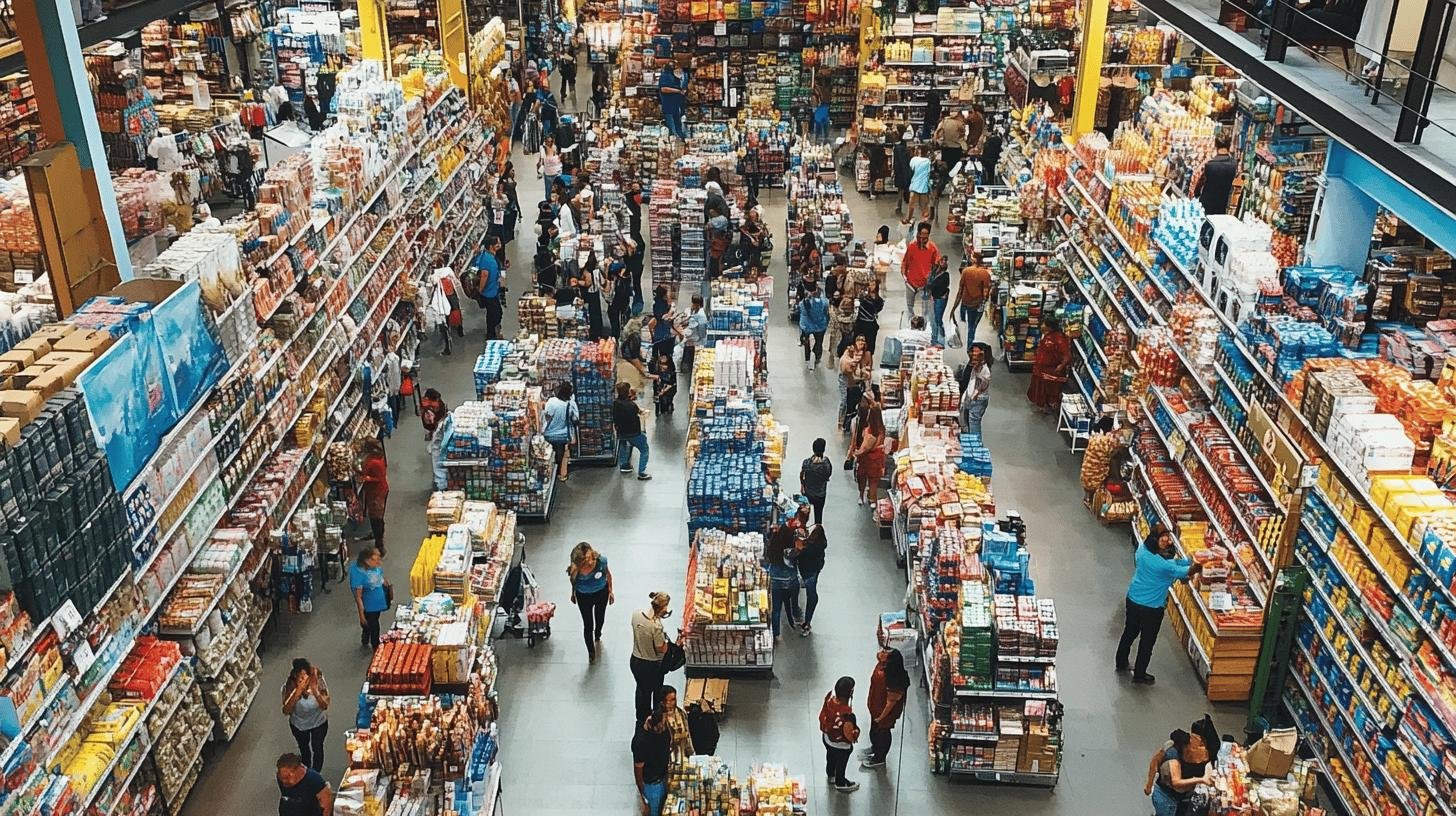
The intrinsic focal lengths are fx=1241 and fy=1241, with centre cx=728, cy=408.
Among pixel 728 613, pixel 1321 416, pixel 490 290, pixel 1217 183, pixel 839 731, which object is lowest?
pixel 839 731

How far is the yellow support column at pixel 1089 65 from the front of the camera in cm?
1655

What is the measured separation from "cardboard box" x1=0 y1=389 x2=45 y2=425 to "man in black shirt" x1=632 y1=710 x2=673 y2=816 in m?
4.31

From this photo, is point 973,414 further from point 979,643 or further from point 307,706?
point 307,706

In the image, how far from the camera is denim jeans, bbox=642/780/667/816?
28.3 ft

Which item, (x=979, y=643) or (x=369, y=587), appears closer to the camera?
(x=979, y=643)

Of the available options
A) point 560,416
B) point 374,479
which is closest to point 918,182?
point 560,416

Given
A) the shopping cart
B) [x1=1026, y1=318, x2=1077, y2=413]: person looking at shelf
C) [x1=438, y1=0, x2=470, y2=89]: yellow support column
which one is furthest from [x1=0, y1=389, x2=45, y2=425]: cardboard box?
[x1=438, y1=0, x2=470, y2=89]: yellow support column

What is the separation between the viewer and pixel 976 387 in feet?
44.5

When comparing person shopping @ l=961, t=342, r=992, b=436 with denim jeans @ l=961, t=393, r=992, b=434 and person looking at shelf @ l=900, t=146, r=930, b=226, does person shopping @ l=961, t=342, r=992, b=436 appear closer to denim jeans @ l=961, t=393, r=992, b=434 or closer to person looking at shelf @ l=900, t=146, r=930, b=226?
denim jeans @ l=961, t=393, r=992, b=434

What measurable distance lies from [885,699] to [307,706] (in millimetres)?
4201

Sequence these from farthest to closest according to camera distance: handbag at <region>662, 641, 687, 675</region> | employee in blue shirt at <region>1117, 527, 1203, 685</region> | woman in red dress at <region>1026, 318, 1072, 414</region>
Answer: woman in red dress at <region>1026, 318, 1072, 414</region> < employee in blue shirt at <region>1117, 527, 1203, 685</region> < handbag at <region>662, 641, 687, 675</region>

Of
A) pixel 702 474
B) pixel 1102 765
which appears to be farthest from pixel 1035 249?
pixel 1102 765

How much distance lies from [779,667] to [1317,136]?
7667 mm

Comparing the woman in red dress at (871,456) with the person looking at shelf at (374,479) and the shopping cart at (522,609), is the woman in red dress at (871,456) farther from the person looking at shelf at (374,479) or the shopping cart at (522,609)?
the person looking at shelf at (374,479)
